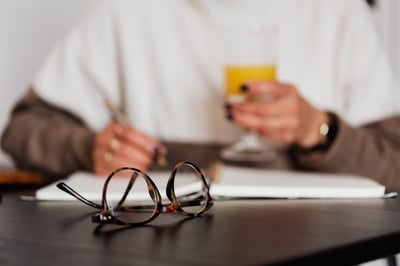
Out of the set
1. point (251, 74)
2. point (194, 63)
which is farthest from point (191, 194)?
point (194, 63)

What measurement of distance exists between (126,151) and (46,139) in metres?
0.29

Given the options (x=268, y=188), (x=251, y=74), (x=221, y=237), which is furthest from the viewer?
(x=251, y=74)

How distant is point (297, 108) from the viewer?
50.6 inches

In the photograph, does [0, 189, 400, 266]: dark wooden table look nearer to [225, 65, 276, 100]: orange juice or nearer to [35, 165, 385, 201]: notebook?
[35, 165, 385, 201]: notebook

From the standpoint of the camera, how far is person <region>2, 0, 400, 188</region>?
1540mm

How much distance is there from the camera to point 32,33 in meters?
2.26

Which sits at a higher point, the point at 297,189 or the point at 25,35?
the point at 25,35

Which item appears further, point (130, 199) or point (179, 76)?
point (179, 76)

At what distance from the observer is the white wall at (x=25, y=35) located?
222cm

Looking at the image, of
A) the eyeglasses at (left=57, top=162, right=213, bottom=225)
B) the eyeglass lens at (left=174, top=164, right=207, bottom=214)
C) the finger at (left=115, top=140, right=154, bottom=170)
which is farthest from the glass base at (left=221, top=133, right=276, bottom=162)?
the eyeglasses at (left=57, top=162, right=213, bottom=225)

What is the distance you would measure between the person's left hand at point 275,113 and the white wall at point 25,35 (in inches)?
43.6

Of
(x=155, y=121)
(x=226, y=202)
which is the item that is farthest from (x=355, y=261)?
(x=155, y=121)

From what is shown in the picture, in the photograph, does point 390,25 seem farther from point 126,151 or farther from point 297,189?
point 297,189

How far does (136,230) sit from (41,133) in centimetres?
90
